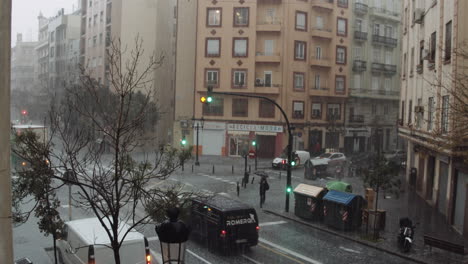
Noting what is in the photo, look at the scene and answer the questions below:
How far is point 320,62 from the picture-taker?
4494cm

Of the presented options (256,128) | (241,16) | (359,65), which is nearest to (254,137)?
(256,128)

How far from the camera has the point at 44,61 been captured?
84688 mm

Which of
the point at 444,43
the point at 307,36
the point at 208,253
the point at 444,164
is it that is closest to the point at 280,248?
the point at 208,253

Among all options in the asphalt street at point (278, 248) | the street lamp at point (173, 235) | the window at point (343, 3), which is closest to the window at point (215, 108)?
the window at point (343, 3)

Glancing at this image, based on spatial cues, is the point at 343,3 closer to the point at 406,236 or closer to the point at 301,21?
the point at 301,21

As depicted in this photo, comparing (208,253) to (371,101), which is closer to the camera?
(208,253)

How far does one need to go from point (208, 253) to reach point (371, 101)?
41482mm

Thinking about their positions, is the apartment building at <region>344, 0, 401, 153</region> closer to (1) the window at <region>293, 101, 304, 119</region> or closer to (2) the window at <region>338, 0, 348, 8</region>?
(2) the window at <region>338, 0, 348, 8</region>

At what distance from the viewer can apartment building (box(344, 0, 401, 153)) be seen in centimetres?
4859

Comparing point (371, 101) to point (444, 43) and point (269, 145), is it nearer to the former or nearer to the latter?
point (269, 145)

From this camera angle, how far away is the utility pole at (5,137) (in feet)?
11.5

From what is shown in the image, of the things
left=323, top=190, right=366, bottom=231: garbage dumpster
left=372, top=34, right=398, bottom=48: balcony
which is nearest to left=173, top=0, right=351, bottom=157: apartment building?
left=372, top=34, right=398, bottom=48: balcony

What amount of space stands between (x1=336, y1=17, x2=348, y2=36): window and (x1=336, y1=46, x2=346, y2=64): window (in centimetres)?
145

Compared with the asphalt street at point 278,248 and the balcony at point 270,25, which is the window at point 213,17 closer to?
the balcony at point 270,25
